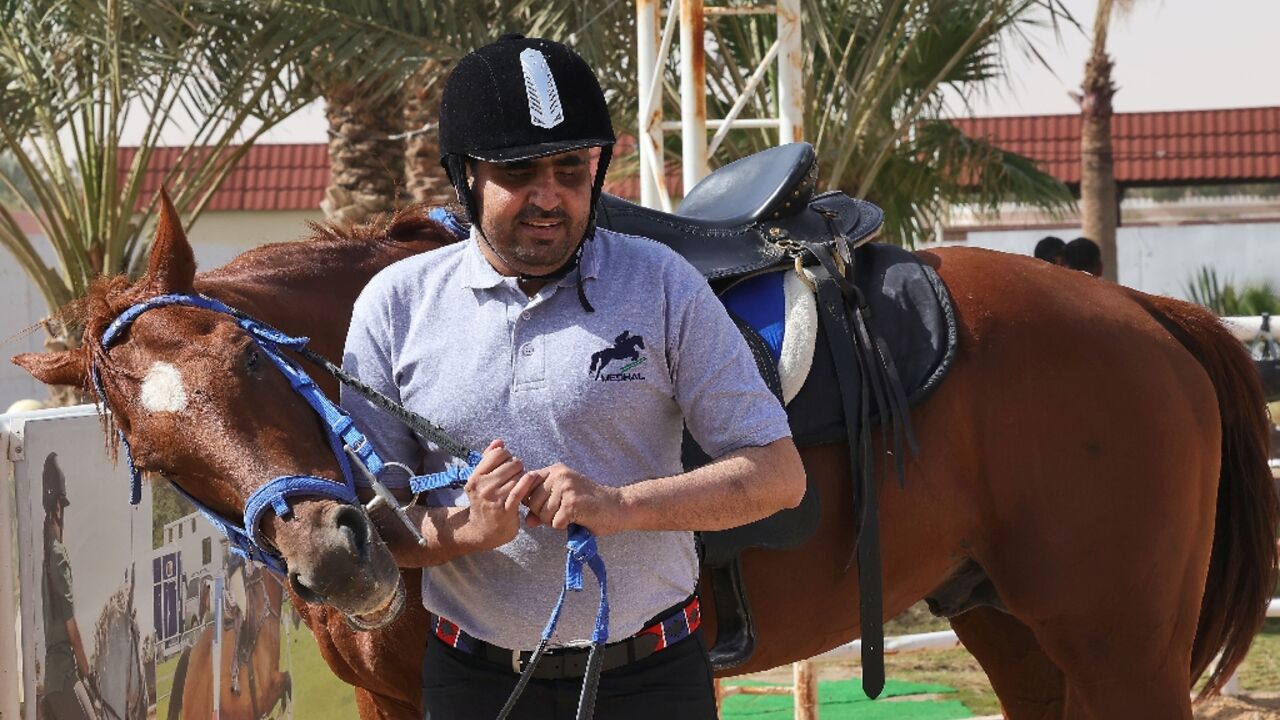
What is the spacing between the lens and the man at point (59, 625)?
145 inches

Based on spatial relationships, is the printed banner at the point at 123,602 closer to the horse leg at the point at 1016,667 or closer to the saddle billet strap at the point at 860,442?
the saddle billet strap at the point at 860,442

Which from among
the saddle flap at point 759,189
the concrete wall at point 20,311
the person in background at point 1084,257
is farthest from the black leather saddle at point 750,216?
the concrete wall at point 20,311

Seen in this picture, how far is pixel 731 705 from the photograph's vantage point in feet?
22.6

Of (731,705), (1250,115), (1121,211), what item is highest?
(1250,115)

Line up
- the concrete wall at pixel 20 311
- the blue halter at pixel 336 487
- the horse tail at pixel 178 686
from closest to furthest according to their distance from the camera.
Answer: the blue halter at pixel 336 487 < the horse tail at pixel 178 686 < the concrete wall at pixel 20 311

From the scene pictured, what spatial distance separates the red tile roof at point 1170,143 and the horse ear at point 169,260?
20.4 m

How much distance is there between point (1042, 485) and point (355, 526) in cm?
198

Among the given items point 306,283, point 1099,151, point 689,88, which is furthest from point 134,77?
point 1099,151

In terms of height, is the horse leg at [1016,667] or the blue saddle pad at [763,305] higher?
the blue saddle pad at [763,305]

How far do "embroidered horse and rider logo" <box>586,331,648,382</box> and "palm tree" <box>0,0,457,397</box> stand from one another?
7.78 meters

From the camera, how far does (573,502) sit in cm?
207

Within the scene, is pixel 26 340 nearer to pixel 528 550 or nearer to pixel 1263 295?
pixel 1263 295

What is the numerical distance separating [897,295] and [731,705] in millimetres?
3708

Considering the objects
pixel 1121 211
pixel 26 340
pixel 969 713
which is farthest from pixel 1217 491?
pixel 1121 211
